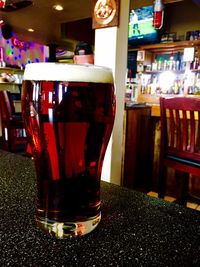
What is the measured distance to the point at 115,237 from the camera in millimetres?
352

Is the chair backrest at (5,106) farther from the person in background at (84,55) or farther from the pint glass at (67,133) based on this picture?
the pint glass at (67,133)

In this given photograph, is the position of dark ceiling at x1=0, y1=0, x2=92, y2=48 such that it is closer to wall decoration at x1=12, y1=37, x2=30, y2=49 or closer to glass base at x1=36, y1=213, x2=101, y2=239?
wall decoration at x1=12, y1=37, x2=30, y2=49

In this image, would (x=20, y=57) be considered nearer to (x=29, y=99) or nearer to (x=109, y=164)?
(x=109, y=164)

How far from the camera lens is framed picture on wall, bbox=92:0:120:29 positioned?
6.68 feet

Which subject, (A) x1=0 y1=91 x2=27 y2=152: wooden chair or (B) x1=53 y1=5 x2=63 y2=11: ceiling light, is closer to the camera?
(A) x1=0 y1=91 x2=27 y2=152: wooden chair

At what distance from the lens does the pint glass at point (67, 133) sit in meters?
0.36

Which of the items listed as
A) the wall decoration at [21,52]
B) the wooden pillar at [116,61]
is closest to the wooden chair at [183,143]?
the wooden pillar at [116,61]

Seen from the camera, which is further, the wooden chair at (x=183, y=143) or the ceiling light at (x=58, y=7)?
the ceiling light at (x=58, y=7)

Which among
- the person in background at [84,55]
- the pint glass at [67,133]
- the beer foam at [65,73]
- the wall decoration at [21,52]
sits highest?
the wall decoration at [21,52]

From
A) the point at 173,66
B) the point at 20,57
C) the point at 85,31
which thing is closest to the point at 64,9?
the point at 85,31

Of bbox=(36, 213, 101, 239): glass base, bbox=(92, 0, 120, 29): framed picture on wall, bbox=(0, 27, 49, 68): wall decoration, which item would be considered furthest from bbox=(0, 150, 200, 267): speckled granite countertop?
bbox=(0, 27, 49, 68): wall decoration

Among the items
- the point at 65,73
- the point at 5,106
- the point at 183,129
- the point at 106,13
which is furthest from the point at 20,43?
the point at 65,73

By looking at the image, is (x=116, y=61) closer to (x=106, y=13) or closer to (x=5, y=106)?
(x=106, y=13)

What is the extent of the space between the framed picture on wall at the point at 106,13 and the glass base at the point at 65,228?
196cm
